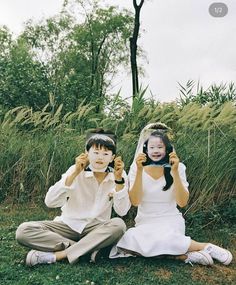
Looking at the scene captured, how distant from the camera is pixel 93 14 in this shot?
28.1 meters

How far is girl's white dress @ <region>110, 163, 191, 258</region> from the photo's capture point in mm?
4480

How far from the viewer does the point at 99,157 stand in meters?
4.61

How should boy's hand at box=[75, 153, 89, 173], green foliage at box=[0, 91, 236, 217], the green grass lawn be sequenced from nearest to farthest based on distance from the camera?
the green grass lawn < boy's hand at box=[75, 153, 89, 173] < green foliage at box=[0, 91, 236, 217]

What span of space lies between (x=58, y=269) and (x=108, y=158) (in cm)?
105

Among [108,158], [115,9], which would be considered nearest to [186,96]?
[108,158]

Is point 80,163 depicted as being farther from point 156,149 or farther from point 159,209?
point 159,209

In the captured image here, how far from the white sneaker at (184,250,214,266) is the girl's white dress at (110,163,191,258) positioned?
0.08 metres

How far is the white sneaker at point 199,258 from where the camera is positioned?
177 inches

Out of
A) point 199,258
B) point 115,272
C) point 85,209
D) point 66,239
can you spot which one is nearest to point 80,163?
point 85,209

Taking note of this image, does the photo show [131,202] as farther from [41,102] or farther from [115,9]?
[115,9]

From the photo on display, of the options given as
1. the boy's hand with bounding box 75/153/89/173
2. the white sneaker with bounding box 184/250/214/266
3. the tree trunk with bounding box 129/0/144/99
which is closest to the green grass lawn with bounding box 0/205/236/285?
the white sneaker with bounding box 184/250/214/266

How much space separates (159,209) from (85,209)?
670mm

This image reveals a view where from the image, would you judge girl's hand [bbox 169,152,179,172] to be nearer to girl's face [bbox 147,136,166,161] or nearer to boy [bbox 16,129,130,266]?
girl's face [bbox 147,136,166,161]

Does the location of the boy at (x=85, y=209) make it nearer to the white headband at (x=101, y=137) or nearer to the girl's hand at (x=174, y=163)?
the white headband at (x=101, y=137)
